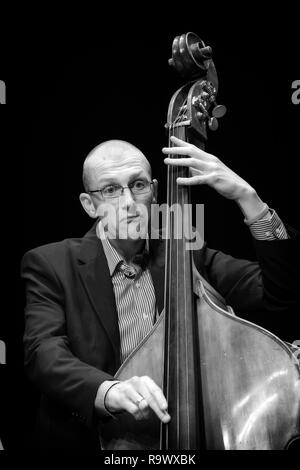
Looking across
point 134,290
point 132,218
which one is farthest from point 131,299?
point 132,218

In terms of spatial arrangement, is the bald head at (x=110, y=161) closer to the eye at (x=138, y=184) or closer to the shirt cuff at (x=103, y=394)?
the eye at (x=138, y=184)

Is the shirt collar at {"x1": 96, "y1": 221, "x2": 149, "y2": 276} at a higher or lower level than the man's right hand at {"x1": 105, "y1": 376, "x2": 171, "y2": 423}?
higher

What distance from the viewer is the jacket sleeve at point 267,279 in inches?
55.0

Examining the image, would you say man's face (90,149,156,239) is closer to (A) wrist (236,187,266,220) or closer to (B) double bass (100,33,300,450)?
(B) double bass (100,33,300,450)

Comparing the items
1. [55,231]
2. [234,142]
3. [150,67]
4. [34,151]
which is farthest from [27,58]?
[234,142]

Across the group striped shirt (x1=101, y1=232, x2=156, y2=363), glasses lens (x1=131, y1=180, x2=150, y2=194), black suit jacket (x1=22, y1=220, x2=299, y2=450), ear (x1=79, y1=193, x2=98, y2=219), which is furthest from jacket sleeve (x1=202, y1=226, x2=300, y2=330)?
ear (x1=79, y1=193, x2=98, y2=219)

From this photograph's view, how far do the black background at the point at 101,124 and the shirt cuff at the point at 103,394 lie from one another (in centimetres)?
97

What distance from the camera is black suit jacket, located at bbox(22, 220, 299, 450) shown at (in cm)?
136

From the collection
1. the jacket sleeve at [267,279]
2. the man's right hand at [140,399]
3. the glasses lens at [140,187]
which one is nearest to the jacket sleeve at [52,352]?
the man's right hand at [140,399]

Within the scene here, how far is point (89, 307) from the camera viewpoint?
1.54 m

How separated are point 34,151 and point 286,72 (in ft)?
3.70

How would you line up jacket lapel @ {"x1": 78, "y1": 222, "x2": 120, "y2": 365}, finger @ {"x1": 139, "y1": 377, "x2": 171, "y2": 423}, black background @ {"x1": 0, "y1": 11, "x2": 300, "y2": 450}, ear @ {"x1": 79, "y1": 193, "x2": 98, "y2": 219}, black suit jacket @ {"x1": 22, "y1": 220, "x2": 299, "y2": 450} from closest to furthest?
finger @ {"x1": 139, "y1": 377, "x2": 171, "y2": 423} → black suit jacket @ {"x1": 22, "y1": 220, "x2": 299, "y2": 450} → jacket lapel @ {"x1": 78, "y1": 222, "x2": 120, "y2": 365} → ear @ {"x1": 79, "y1": 193, "x2": 98, "y2": 219} → black background @ {"x1": 0, "y1": 11, "x2": 300, "y2": 450}

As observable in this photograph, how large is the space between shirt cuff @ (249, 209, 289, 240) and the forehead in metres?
0.44

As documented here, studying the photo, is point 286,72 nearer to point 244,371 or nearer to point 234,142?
point 234,142
